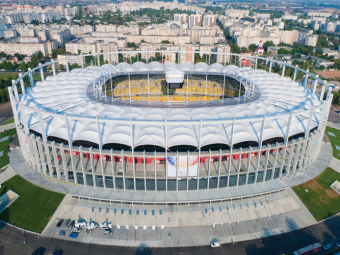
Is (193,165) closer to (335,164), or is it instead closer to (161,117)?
(161,117)

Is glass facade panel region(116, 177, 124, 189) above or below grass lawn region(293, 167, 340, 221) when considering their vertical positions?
above

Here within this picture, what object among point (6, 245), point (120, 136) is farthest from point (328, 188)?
point (6, 245)

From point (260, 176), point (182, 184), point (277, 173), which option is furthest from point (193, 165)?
point (277, 173)

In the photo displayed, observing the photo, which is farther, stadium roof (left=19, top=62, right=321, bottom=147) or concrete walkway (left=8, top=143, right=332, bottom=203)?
concrete walkway (left=8, top=143, right=332, bottom=203)

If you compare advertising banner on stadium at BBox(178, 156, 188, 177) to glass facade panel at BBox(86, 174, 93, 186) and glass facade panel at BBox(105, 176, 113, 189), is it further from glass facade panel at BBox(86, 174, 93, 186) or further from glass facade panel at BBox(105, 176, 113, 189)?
glass facade panel at BBox(86, 174, 93, 186)

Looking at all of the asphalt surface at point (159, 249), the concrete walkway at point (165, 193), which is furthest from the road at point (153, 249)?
the concrete walkway at point (165, 193)

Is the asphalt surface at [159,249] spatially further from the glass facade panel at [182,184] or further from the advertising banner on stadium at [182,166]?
the advertising banner on stadium at [182,166]

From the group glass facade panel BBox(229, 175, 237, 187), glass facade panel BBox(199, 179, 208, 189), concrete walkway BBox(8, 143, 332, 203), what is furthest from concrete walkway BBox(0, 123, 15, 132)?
glass facade panel BBox(229, 175, 237, 187)
